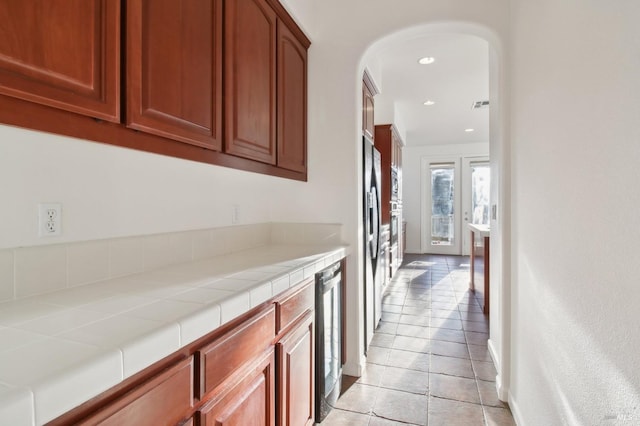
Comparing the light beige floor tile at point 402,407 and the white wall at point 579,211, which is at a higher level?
the white wall at point 579,211

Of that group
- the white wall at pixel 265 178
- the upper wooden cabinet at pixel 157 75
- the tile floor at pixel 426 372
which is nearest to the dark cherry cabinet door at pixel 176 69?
the upper wooden cabinet at pixel 157 75

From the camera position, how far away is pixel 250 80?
163 centimetres

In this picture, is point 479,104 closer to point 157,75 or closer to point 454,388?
point 454,388

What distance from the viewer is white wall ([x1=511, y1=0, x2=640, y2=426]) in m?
0.84

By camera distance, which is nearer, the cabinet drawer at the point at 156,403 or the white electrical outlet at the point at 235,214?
the cabinet drawer at the point at 156,403

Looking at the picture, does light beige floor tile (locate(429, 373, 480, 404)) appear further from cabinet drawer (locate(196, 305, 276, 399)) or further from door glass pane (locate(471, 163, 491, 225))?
door glass pane (locate(471, 163, 491, 225))

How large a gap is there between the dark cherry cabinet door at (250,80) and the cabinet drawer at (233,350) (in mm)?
745

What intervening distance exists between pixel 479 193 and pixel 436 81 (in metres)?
4.42

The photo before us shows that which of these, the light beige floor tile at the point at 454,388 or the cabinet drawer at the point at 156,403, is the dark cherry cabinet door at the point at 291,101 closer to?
the cabinet drawer at the point at 156,403

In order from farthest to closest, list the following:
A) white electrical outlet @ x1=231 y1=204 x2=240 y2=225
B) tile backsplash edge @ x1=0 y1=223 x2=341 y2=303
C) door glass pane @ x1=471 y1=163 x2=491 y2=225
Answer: door glass pane @ x1=471 y1=163 x2=491 y2=225, white electrical outlet @ x1=231 y1=204 x2=240 y2=225, tile backsplash edge @ x1=0 y1=223 x2=341 y2=303

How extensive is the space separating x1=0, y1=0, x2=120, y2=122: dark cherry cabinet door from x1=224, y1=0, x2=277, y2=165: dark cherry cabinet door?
1.82 feet

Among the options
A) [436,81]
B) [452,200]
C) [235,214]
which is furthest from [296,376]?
[452,200]

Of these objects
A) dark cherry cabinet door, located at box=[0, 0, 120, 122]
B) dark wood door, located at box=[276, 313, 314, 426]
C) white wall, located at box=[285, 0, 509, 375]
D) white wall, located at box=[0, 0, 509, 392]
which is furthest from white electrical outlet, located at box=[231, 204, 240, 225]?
dark cherry cabinet door, located at box=[0, 0, 120, 122]

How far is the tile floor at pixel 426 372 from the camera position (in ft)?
6.29
